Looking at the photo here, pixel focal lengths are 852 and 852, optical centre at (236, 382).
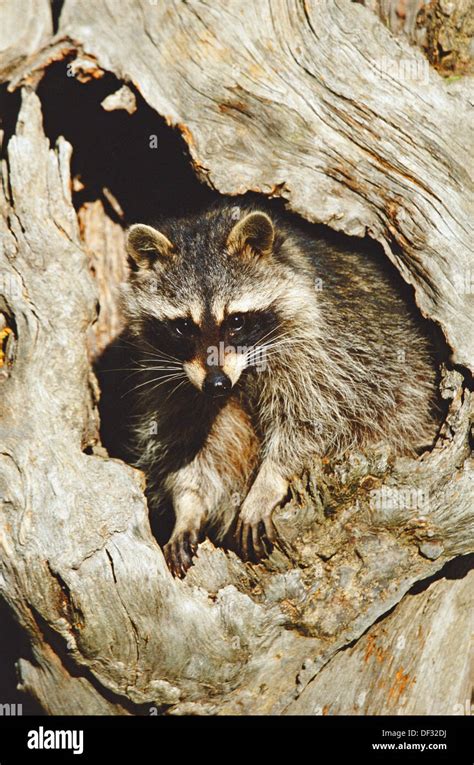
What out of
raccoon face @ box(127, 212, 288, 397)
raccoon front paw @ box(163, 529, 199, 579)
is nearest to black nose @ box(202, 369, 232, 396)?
raccoon face @ box(127, 212, 288, 397)

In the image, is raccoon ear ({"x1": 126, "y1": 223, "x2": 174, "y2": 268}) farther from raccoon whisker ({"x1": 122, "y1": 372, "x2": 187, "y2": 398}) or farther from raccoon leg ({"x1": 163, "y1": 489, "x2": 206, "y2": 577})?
raccoon leg ({"x1": 163, "y1": 489, "x2": 206, "y2": 577})

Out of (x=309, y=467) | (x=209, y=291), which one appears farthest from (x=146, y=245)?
(x=309, y=467)

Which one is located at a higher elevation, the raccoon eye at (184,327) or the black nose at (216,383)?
the raccoon eye at (184,327)

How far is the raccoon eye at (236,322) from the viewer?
3982 millimetres

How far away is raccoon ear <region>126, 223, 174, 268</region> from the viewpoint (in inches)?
158

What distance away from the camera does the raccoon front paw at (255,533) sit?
3.83 meters

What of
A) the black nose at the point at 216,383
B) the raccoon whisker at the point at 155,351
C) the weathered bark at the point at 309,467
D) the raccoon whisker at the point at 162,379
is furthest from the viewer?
the raccoon whisker at the point at 155,351

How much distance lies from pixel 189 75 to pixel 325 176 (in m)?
0.75

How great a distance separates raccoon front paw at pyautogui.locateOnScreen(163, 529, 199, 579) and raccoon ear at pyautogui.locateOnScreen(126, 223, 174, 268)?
53.4 inches

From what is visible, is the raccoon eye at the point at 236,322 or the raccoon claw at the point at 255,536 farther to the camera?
the raccoon eye at the point at 236,322

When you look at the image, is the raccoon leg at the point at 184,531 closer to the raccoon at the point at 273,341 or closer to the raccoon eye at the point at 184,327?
the raccoon at the point at 273,341

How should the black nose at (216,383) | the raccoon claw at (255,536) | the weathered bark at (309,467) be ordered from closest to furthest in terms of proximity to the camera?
the weathered bark at (309,467) < the black nose at (216,383) < the raccoon claw at (255,536)

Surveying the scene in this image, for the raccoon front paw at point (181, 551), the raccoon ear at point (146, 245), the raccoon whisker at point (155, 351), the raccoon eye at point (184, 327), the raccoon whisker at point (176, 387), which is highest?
the raccoon ear at point (146, 245)

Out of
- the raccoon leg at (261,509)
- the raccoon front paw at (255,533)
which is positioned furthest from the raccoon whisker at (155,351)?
the raccoon front paw at (255,533)
